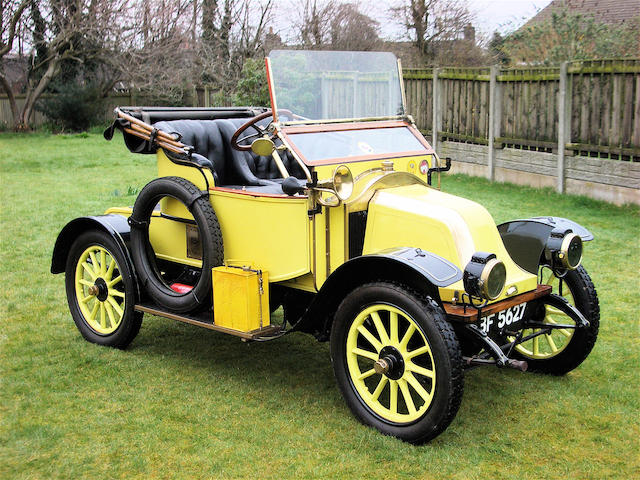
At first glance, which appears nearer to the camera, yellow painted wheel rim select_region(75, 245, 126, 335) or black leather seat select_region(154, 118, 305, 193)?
yellow painted wheel rim select_region(75, 245, 126, 335)

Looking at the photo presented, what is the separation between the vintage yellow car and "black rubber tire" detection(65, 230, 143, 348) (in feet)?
0.04

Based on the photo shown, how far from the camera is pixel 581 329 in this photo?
4.75 metres

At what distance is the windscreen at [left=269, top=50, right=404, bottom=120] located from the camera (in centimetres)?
496

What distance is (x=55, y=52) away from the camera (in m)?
26.1

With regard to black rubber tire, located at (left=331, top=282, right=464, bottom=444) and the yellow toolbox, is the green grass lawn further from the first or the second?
the yellow toolbox

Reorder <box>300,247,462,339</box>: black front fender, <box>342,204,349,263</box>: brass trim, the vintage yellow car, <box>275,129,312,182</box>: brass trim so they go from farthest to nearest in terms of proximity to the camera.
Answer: <box>275,129,312,182</box>: brass trim
<box>342,204,349,263</box>: brass trim
the vintage yellow car
<box>300,247,462,339</box>: black front fender

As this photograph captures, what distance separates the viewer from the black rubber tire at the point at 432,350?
3.78m

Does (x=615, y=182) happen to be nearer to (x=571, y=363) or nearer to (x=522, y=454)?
(x=571, y=363)

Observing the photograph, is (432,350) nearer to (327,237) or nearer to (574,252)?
(327,237)

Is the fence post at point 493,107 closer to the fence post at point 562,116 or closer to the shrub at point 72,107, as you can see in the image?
the fence post at point 562,116

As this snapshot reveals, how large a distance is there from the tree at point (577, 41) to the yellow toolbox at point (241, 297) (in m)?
13.1

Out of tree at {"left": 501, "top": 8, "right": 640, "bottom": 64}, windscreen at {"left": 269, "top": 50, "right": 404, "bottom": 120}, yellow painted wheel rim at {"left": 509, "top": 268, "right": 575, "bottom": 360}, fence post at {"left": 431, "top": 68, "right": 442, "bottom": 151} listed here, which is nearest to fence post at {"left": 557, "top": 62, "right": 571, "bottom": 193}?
fence post at {"left": 431, "top": 68, "right": 442, "bottom": 151}

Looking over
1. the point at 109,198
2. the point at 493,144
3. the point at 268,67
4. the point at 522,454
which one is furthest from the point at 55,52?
the point at 522,454

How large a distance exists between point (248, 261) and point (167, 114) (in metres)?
1.81
